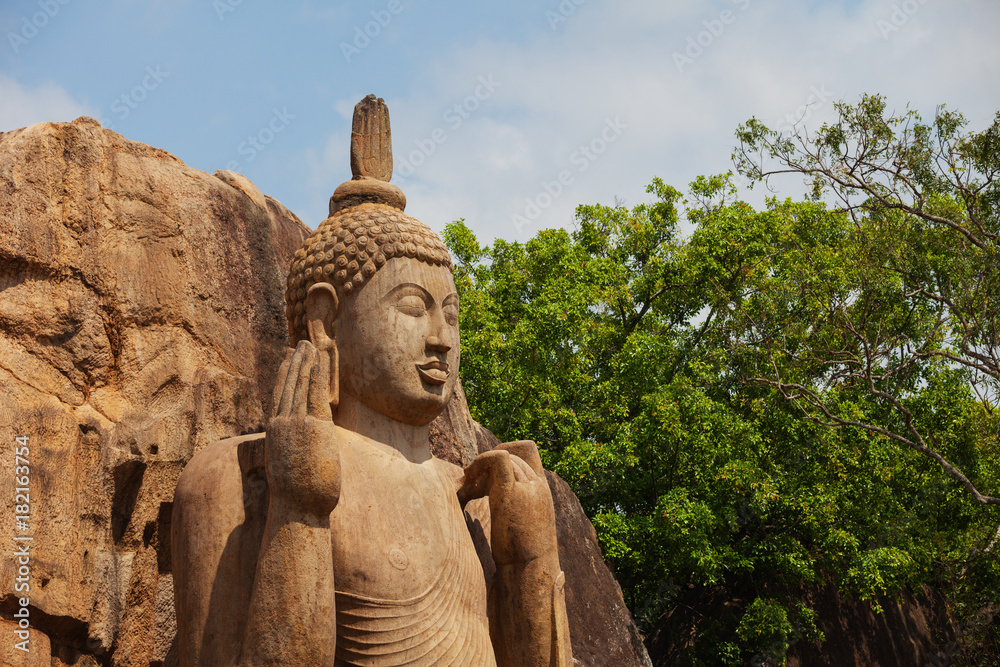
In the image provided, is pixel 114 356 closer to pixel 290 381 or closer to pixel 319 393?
pixel 290 381

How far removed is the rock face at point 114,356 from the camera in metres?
4.68

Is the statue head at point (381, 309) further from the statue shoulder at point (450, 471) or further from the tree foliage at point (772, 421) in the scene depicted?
the tree foliage at point (772, 421)

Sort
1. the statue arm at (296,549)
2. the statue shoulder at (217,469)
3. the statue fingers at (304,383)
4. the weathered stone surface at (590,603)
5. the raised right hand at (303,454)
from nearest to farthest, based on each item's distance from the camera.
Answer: the statue arm at (296,549) < the raised right hand at (303,454) < the statue fingers at (304,383) < the statue shoulder at (217,469) < the weathered stone surface at (590,603)

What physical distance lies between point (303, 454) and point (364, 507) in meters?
0.54

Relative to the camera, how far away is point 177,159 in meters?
5.93

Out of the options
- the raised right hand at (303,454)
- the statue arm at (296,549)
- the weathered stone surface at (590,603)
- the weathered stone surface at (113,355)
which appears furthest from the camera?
the weathered stone surface at (590,603)

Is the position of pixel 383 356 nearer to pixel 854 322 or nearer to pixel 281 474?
pixel 281 474

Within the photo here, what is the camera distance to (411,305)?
4734 mm

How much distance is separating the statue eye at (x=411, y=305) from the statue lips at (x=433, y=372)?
25 centimetres

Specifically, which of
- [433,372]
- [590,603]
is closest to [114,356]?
[433,372]

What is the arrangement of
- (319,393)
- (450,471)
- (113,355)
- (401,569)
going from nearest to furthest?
(319,393), (401,569), (450,471), (113,355)

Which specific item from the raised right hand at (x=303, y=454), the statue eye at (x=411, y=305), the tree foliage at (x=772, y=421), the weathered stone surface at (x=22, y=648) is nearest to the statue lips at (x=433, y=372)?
the statue eye at (x=411, y=305)

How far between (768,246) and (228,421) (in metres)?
13.5

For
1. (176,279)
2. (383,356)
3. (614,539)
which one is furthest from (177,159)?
(614,539)
